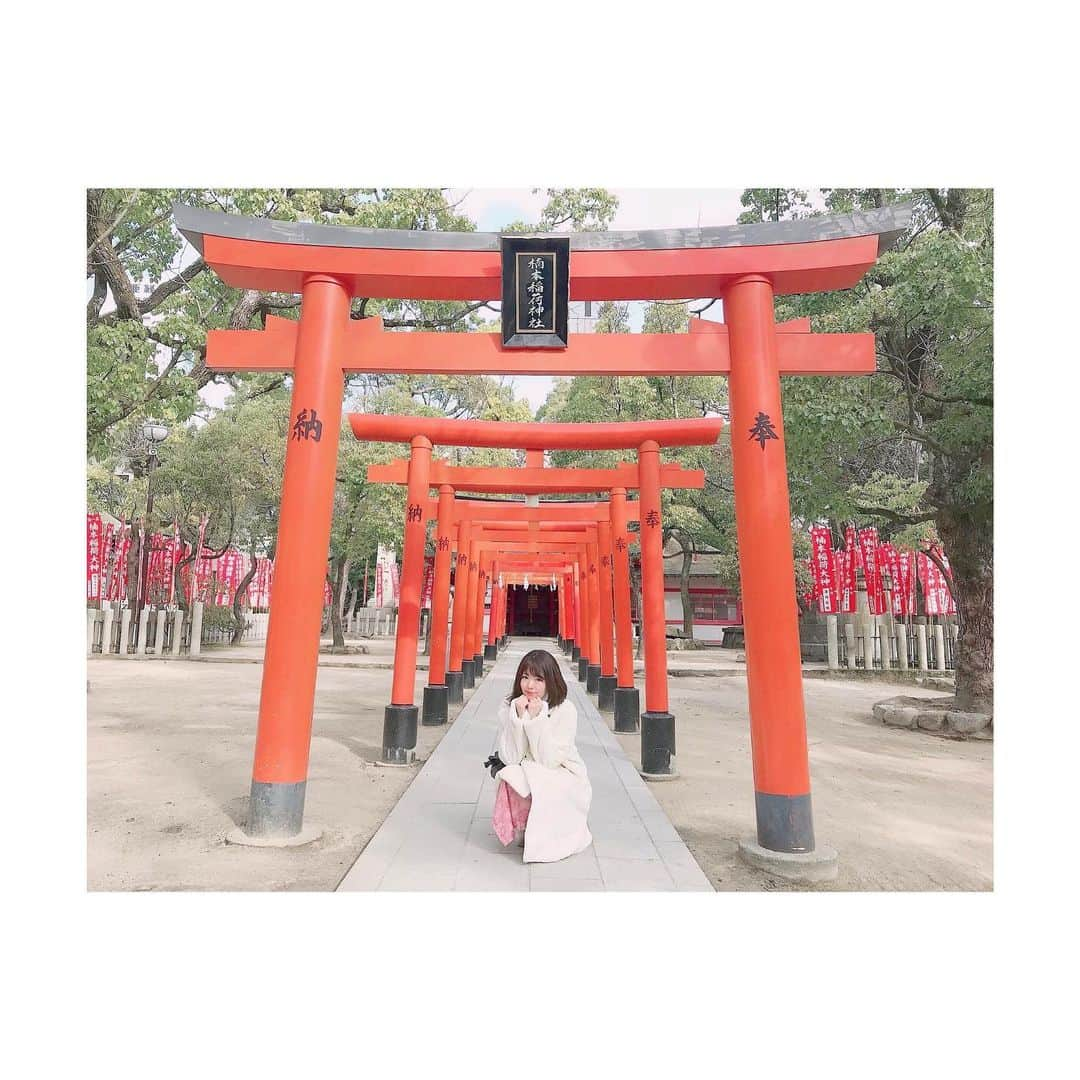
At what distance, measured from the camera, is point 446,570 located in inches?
374

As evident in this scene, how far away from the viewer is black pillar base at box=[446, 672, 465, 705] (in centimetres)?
1201

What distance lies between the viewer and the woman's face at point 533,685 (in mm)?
4648

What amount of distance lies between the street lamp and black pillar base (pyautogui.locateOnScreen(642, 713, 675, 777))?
1041cm

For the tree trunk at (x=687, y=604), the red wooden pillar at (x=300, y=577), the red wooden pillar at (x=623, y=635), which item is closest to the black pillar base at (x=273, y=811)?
the red wooden pillar at (x=300, y=577)

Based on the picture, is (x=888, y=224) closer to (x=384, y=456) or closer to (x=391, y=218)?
(x=391, y=218)

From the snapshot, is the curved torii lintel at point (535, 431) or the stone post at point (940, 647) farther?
the stone post at point (940, 647)

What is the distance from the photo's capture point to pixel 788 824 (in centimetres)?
449

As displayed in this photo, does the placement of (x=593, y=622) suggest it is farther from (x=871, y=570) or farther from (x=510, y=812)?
(x=510, y=812)

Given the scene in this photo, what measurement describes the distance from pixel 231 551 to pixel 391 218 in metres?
14.8

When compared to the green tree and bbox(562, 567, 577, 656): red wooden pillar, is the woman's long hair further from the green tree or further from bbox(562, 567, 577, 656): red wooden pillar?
bbox(562, 567, 577, 656): red wooden pillar

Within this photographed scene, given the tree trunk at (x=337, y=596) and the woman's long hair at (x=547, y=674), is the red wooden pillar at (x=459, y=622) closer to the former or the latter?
the woman's long hair at (x=547, y=674)

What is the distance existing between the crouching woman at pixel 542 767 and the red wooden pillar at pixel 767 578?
3.80ft

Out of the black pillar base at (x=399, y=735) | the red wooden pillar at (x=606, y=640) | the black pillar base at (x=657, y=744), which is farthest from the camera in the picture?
the red wooden pillar at (x=606, y=640)

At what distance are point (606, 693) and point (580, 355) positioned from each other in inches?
301
